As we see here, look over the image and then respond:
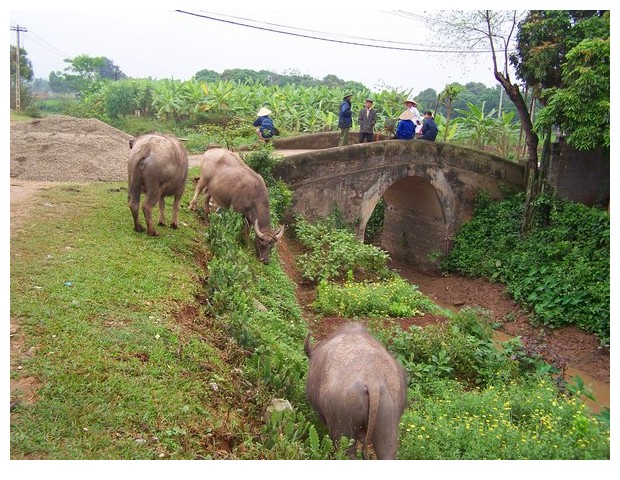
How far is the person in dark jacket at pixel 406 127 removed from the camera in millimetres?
16297

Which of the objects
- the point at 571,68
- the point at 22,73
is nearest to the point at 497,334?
the point at 571,68

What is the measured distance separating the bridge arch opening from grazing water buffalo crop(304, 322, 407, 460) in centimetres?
1261

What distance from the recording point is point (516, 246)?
16500 mm

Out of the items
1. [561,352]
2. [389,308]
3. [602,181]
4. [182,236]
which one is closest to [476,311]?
[389,308]

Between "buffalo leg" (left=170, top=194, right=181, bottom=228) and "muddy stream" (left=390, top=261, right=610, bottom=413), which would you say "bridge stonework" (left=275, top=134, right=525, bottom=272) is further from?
"buffalo leg" (left=170, top=194, right=181, bottom=228)

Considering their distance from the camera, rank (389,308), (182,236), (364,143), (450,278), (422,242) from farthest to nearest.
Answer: (422,242)
(450,278)
(364,143)
(389,308)
(182,236)

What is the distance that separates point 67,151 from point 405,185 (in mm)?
10221

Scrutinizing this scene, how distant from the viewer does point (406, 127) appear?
16.3 metres

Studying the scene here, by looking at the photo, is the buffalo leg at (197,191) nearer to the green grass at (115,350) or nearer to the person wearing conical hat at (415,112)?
the green grass at (115,350)

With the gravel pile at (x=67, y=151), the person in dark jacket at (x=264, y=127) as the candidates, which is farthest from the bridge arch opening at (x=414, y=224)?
the gravel pile at (x=67, y=151)

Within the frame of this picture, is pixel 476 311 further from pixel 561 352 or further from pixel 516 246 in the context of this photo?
pixel 516 246

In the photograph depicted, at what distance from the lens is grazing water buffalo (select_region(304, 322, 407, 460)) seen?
471cm

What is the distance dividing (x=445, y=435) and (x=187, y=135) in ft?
53.4

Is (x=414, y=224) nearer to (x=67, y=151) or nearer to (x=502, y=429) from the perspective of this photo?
(x=67, y=151)
